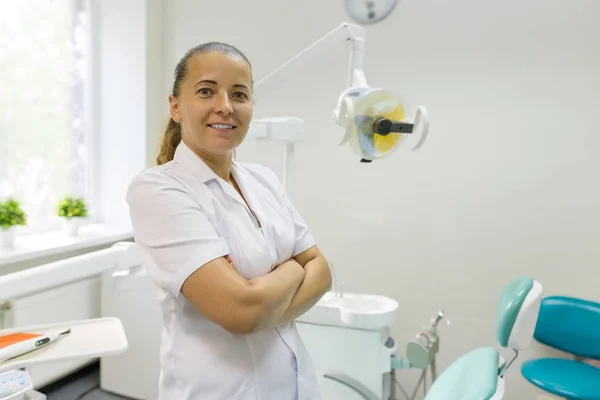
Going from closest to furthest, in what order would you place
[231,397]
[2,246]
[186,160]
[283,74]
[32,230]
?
1. [231,397]
2. [186,160]
3. [283,74]
4. [2,246]
5. [32,230]

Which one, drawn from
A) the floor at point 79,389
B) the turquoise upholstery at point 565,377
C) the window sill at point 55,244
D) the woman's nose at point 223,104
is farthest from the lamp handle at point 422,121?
the floor at point 79,389

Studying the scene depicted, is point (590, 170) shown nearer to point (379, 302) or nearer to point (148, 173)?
point (379, 302)

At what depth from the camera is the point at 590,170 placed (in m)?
1.96

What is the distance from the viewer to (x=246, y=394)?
875 mm

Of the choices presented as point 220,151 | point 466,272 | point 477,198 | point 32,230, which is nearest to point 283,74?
point 220,151

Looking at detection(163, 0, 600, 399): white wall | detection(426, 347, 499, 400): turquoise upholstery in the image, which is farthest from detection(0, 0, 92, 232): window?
detection(426, 347, 499, 400): turquoise upholstery

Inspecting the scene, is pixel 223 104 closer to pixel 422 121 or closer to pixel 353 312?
pixel 422 121

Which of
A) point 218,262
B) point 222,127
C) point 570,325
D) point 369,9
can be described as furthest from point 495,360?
point 369,9

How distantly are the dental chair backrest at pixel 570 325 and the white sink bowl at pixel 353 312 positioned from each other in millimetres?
687

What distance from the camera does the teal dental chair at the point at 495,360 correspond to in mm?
978

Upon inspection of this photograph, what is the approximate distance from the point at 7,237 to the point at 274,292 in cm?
175

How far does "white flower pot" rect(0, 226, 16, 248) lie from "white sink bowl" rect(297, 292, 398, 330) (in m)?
1.35

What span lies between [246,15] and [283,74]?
121cm

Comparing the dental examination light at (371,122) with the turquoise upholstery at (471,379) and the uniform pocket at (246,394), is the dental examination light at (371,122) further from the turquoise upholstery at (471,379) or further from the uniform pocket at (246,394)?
the uniform pocket at (246,394)
